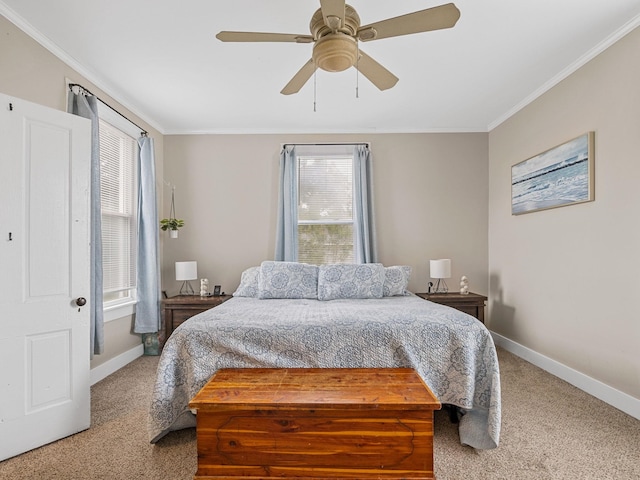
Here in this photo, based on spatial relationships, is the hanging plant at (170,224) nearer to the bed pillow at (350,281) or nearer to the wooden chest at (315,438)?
the bed pillow at (350,281)

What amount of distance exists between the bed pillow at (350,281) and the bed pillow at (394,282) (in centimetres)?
7

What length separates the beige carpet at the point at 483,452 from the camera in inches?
70.9

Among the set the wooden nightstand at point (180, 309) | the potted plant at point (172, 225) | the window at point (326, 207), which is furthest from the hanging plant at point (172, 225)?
the window at point (326, 207)

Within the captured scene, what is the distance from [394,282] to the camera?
3527 millimetres

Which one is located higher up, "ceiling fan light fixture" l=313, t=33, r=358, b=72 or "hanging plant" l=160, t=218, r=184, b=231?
"ceiling fan light fixture" l=313, t=33, r=358, b=72

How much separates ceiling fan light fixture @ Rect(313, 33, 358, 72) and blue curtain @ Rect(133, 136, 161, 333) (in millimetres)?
2657

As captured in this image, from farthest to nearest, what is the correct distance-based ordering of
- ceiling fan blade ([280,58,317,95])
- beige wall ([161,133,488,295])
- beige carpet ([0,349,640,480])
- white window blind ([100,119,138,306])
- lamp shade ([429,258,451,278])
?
beige wall ([161,133,488,295])
lamp shade ([429,258,451,278])
white window blind ([100,119,138,306])
ceiling fan blade ([280,58,317,95])
beige carpet ([0,349,640,480])

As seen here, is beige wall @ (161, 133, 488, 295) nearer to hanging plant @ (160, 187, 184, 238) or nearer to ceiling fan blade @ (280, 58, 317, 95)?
hanging plant @ (160, 187, 184, 238)

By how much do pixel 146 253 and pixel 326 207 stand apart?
2113mm

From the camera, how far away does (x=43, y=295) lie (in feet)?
6.81

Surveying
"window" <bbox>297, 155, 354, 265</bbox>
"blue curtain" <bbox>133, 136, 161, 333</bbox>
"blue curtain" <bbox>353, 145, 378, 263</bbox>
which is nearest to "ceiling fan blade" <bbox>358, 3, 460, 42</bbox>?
"blue curtain" <bbox>353, 145, 378, 263</bbox>

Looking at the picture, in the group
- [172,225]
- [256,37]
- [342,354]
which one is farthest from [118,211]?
[342,354]

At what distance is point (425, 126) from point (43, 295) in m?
4.06

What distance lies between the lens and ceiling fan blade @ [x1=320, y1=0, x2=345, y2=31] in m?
1.54
